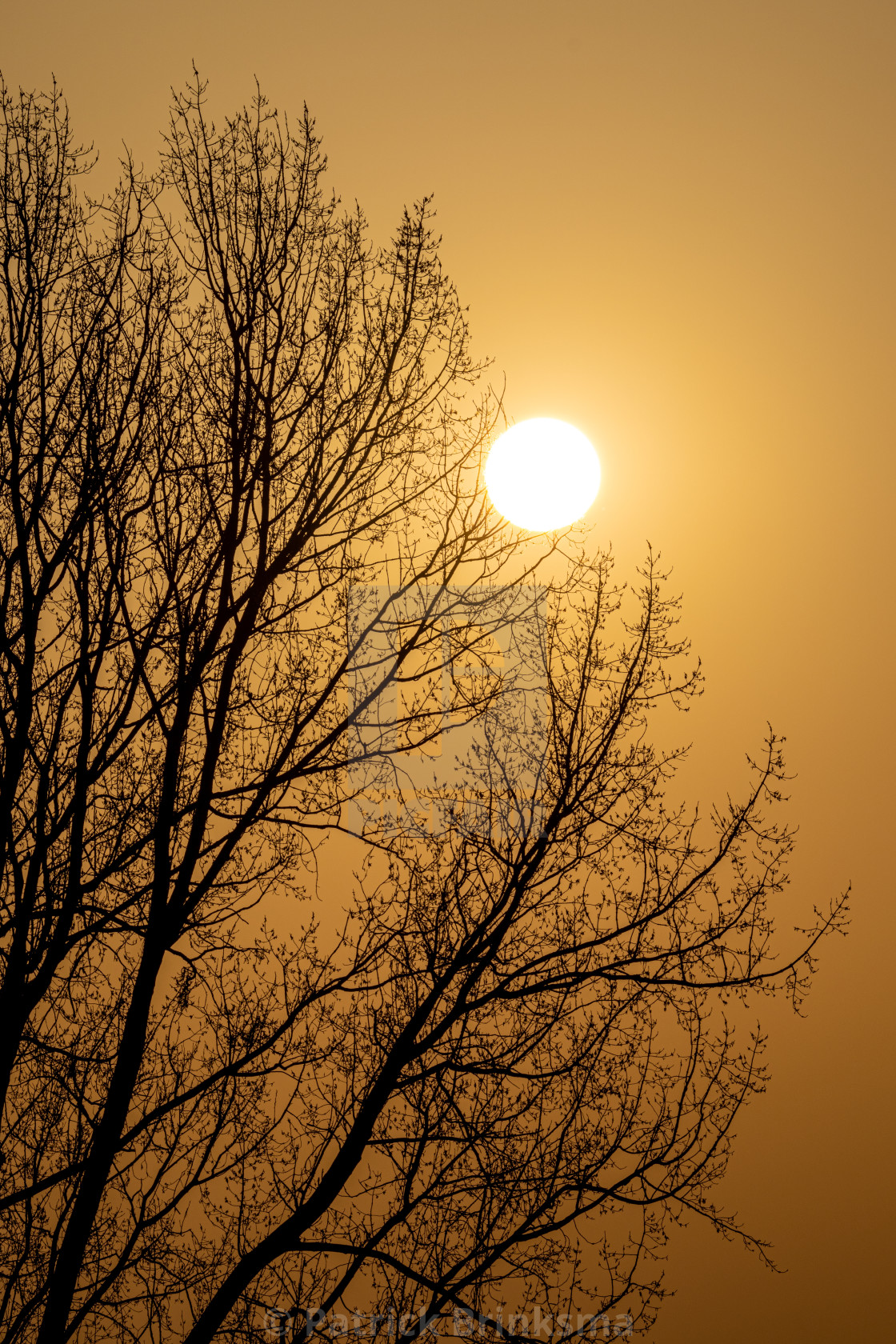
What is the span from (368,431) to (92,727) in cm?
240

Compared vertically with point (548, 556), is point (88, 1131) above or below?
below

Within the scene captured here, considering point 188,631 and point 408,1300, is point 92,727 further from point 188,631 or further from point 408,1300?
point 408,1300

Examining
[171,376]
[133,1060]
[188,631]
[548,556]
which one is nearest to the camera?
[133,1060]

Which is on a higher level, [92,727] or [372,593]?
[372,593]

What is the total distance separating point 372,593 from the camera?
607 centimetres

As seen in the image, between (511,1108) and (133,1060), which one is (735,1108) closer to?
(511,1108)

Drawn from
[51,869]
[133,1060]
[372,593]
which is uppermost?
[372,593]

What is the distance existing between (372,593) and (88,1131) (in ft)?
12.7

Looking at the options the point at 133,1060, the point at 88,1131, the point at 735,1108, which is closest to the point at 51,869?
the point at 133,1060

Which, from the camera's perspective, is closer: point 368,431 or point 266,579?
point 266,579

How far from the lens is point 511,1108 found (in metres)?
5.45

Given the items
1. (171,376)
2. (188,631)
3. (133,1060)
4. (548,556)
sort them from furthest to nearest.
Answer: (548,556), (171,376), (188,631), (133,1060)

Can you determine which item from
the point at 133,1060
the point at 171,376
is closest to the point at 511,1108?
the point at 133,1060

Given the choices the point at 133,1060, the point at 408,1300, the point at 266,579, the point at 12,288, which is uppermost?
the point at 12,288
